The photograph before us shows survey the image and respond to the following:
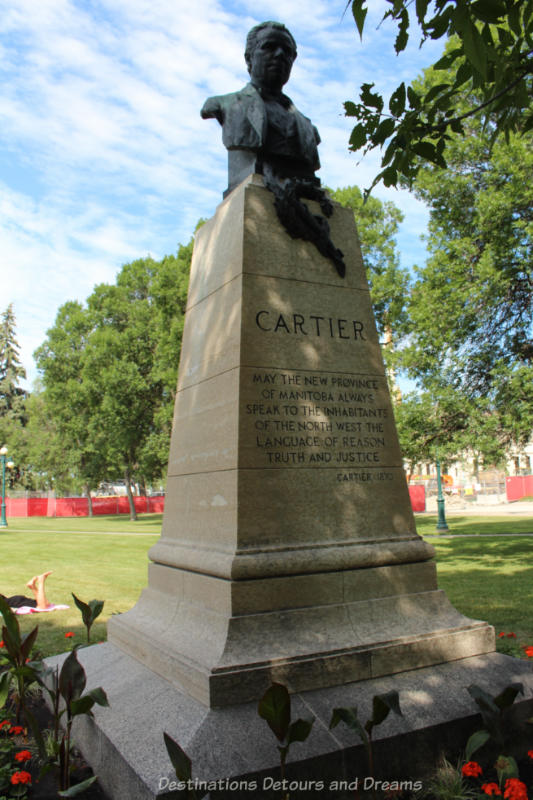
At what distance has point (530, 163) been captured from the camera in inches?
620

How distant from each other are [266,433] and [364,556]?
112 centimetres

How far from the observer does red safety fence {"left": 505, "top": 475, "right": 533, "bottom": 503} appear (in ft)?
167

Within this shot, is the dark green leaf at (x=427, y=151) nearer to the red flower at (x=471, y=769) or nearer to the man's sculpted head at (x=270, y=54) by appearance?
the man's sculpted head at (x=270, y=54)

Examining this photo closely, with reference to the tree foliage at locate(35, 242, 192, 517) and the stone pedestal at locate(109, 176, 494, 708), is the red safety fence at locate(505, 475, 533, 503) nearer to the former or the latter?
the tree foliage at locate(35, 242, 192, 517)

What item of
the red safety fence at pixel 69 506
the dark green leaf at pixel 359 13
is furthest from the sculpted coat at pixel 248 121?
the red safety fence at pixel 69 506

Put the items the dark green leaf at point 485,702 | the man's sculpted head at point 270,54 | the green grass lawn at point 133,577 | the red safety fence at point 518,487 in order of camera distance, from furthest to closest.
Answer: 1. the red safety fence at point 518,487
2. the green grass lawn at point 133,577
3. the man's sculpted head at point 270,54
4. the dark green leaf at point 485,702

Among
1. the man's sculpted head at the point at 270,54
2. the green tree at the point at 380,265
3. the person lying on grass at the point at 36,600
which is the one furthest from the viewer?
the green tree at the point at 380,265

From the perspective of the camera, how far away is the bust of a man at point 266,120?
5453mm

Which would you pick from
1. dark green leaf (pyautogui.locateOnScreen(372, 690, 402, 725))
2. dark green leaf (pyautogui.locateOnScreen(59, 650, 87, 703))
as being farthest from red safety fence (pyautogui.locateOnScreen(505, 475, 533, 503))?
dark green leaf (pyautogui.locateOnScreen(59, 650, 87, 703))

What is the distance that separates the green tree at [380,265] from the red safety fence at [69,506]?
38776mm

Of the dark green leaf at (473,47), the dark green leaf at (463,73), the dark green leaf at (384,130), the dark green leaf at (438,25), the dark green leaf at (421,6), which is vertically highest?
the dark green leaf at (438,25)

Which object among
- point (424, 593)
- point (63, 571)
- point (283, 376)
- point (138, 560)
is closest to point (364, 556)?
point (424, 593)

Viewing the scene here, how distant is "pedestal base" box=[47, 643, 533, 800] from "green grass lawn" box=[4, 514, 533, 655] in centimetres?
197

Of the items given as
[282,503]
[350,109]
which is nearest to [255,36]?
[350,109]
